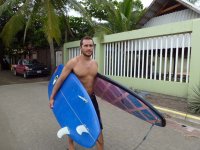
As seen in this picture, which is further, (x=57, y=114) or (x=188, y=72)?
(x=188, y=72)

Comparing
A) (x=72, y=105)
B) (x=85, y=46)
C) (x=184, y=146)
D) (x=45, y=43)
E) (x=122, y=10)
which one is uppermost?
(x=122, y=10)

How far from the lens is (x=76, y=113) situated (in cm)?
180

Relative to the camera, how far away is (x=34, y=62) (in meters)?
12.4

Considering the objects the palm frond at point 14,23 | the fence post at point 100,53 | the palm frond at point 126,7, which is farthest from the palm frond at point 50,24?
the palm frond at point 126,7

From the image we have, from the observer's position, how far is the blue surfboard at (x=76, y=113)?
1.58 metres

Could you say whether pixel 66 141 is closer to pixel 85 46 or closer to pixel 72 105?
pixel 72 105

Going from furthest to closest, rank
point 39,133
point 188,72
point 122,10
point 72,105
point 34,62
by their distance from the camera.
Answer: point 34,62 < point 122,10 < point 188,72 < point 39,133 < point 72,105

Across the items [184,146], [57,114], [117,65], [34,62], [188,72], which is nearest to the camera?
[57,114]

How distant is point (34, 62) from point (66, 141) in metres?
11.0

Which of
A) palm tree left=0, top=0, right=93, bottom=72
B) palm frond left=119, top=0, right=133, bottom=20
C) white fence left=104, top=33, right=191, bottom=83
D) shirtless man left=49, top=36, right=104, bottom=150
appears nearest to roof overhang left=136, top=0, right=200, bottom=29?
palm frond left=119, top=0, right=133, bottom=20

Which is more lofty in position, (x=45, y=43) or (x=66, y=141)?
(x=45, y=43)

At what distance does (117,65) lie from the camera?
7.73 meters

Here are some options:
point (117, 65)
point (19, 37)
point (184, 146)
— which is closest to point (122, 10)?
point (117, 65)

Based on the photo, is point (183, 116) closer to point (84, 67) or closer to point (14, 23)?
point (84, 67)
